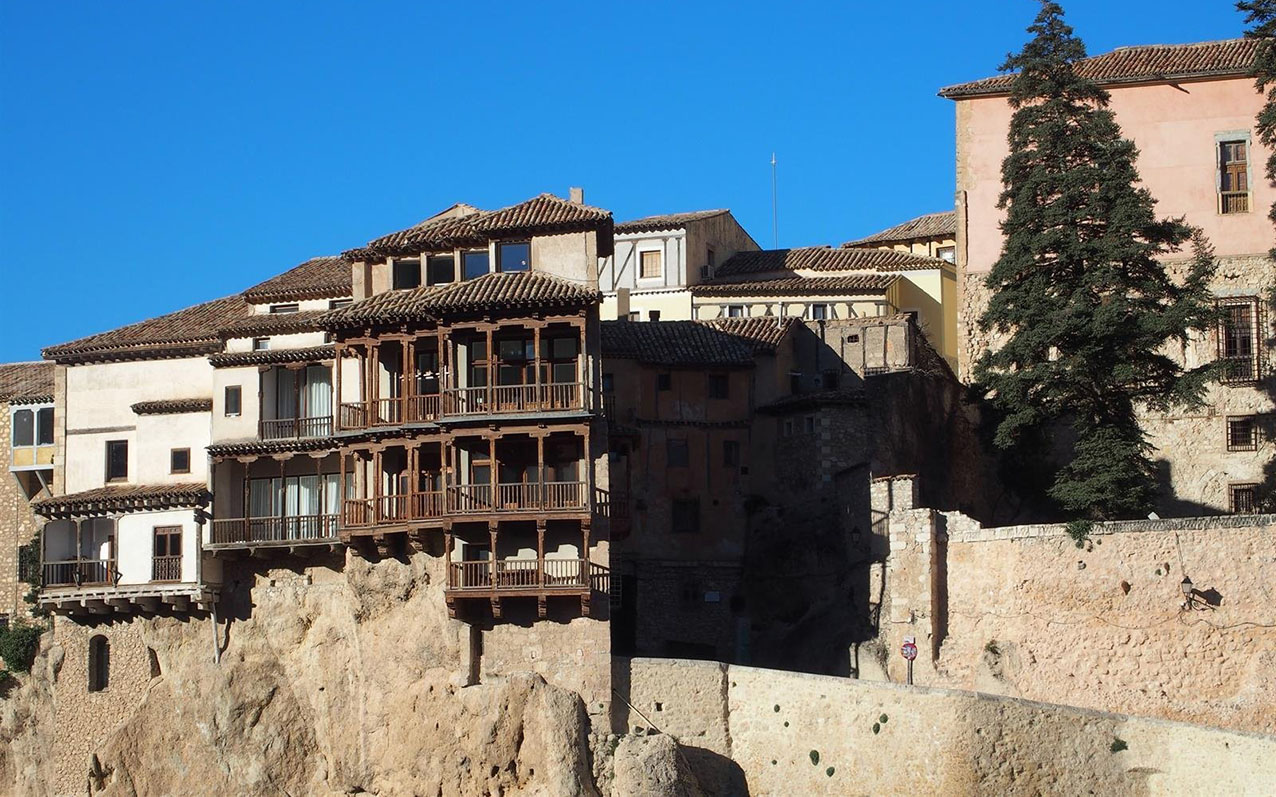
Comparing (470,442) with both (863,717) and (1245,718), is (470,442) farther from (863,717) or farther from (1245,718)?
(1245,718)

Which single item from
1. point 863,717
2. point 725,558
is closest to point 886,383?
point 725,558

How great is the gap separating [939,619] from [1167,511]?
11.6 meters

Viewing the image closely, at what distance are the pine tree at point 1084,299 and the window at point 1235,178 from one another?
6.94 metres

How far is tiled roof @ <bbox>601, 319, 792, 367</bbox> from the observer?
61.1 meters

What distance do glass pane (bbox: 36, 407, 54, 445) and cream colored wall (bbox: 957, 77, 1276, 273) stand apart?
28.5 meters

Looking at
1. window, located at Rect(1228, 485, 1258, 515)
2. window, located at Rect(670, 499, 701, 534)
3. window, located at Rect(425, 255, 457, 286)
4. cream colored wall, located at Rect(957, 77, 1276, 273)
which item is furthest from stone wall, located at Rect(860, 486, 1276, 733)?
cream colored wall, located at Rect(957, 77, 1276, 273)

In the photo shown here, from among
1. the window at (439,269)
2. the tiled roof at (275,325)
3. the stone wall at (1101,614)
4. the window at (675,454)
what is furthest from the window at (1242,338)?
the tiled roof at (275,325)

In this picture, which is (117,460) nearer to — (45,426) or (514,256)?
(45,426)

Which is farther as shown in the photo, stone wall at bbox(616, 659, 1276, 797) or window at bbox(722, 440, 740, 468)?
window at bbox(722, 440, 740, 468)

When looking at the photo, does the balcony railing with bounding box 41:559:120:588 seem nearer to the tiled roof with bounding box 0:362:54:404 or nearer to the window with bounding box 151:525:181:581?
the window with bounding box 151:525:181:581

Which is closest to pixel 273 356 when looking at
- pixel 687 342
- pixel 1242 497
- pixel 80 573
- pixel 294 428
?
pixel 294 428

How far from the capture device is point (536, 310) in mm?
51781

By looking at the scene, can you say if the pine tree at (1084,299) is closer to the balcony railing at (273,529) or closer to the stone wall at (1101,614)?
the stone wall at (1101,614)

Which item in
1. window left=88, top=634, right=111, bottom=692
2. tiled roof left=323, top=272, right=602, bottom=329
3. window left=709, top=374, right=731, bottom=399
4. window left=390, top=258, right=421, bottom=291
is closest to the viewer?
tiled roof left=323, top=272, right=602, bottom=329
